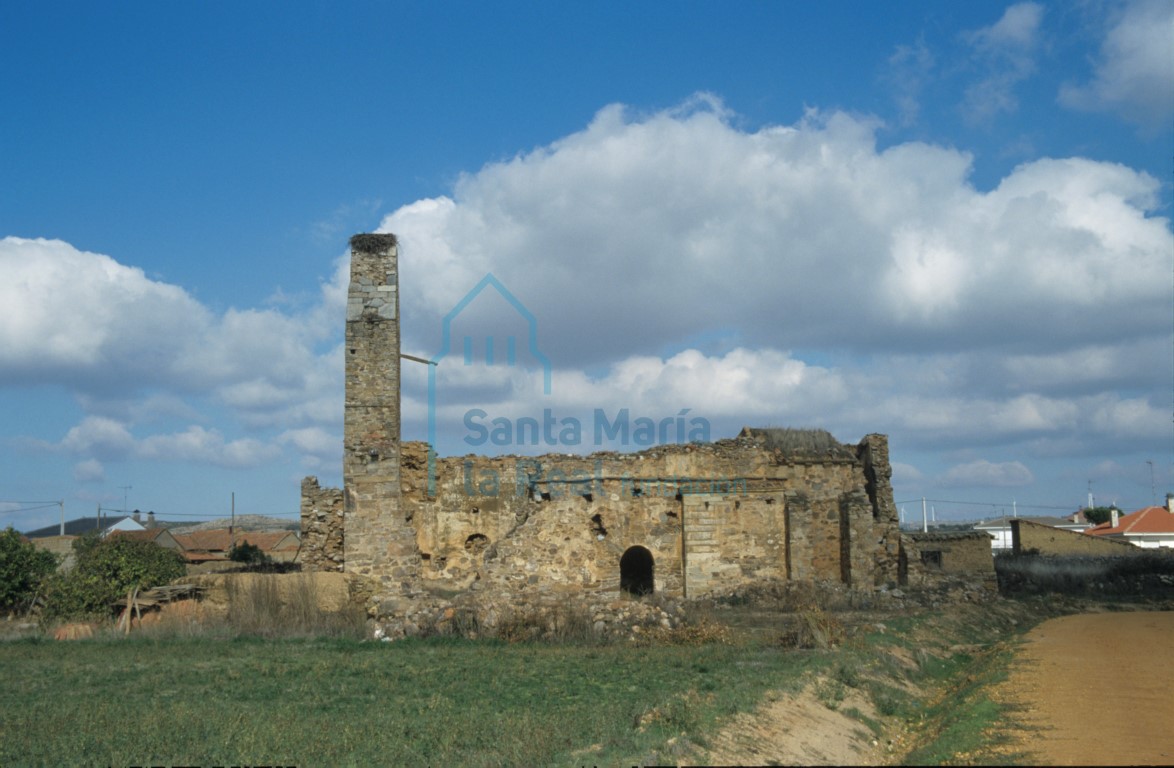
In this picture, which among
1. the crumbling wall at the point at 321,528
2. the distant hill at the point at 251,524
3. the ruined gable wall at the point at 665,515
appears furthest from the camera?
the distant hill at the point at 251,524

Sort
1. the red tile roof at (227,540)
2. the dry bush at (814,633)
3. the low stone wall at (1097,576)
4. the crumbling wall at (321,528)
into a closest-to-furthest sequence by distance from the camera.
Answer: the dry bush at (814,633) → the crumbling wall at (321,528) → the low stone wall at (1097,576) → the red tile roof at (227,540)

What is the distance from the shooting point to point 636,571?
2742cm

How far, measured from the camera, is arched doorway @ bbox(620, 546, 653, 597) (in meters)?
26.5

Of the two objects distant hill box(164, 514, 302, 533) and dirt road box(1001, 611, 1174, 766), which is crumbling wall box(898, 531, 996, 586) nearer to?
dirt road box(1001, 611, 1174, 766)

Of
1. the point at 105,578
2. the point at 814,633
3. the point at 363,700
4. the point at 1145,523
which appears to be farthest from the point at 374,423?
the point at 1145,523

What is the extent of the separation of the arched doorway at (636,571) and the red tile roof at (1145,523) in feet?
125

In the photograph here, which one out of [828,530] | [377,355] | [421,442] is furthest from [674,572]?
[377,355]

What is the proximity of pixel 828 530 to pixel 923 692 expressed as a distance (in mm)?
12182

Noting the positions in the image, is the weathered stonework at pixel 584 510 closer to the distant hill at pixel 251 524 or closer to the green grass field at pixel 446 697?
the green grass field at pixel 446 697

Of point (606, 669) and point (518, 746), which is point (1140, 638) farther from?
point (518, 746)

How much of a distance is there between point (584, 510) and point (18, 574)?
1348 cm

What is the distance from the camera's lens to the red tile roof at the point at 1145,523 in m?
52.6

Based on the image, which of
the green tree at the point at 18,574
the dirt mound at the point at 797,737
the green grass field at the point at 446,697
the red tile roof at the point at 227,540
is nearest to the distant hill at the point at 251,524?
the red tile roof at the point at 227,540

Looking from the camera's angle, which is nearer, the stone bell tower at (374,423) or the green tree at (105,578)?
the green tree at (105,578)
